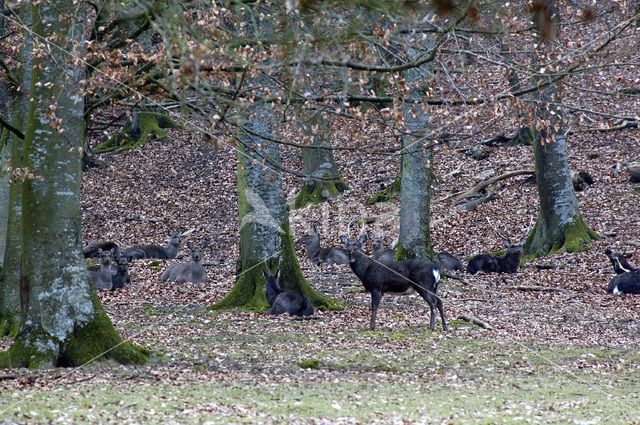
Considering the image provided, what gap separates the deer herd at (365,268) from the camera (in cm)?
1202

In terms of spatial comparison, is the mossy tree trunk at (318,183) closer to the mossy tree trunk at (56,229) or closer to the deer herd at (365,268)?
the deer herd at (365,268)

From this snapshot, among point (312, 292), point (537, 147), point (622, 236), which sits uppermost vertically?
point (537, 147)

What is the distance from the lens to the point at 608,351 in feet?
34.0

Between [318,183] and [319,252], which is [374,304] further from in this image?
[318,183]

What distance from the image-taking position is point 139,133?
33438mm

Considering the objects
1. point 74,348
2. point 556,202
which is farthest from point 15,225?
point 556,202

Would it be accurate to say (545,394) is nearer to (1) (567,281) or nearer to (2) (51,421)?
(2) (51,421)

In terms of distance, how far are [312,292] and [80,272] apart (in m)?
5.62

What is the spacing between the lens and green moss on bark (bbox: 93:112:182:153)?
105 ft

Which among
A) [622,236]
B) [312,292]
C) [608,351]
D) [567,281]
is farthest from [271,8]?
[622,236]

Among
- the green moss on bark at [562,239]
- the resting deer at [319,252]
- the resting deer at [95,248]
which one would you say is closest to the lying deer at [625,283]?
the green moss on bark at [562,239]

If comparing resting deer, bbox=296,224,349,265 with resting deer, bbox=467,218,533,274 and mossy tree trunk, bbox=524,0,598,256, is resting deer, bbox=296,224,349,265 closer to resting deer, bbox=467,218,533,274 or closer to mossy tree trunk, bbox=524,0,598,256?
resting deer, bbox=467,218,533,274

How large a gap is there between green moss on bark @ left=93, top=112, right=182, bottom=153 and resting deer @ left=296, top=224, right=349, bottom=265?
12889mm

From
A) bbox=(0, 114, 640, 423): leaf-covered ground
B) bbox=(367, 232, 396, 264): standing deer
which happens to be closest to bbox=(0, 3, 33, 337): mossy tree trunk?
bbox=(0, 114, 640, 423): leaf-covered ground
